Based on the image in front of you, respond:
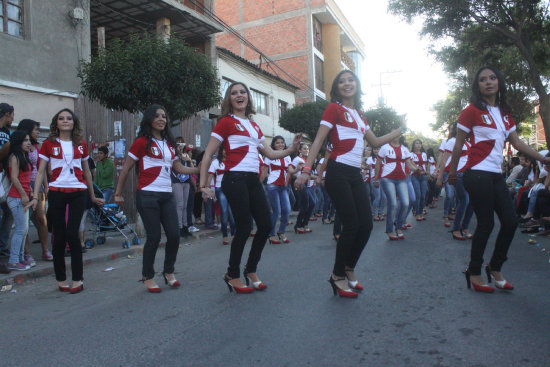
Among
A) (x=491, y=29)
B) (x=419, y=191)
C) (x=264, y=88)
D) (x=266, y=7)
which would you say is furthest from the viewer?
(x=266, y=7)

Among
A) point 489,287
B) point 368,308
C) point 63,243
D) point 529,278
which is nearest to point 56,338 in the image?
point 63,243

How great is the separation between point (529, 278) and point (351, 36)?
39965mm

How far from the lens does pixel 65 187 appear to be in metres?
4.95

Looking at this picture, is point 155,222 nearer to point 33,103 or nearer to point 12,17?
point 33,103

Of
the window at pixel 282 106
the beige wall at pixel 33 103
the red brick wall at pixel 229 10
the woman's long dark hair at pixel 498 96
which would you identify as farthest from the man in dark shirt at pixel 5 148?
the red brick wall at pixel 229 10

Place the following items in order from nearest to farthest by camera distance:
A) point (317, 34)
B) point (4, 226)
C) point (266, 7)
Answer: point (4, 226) → point (266, 7) → point (317, 34)

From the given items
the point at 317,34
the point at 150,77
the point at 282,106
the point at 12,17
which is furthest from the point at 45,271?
the point at 317,34

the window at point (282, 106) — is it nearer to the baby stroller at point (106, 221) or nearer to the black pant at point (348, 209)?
the baby stroller at point (106, 221)

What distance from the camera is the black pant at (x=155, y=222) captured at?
4.70m

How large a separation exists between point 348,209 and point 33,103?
10.7 m

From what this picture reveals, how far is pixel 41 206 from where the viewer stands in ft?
22.2

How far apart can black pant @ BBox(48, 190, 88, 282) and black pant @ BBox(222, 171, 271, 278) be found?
1.74 m

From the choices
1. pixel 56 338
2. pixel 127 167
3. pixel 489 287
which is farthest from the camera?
pixel 127 167

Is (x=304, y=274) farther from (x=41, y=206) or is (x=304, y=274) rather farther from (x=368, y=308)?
(x=41, y=206)
